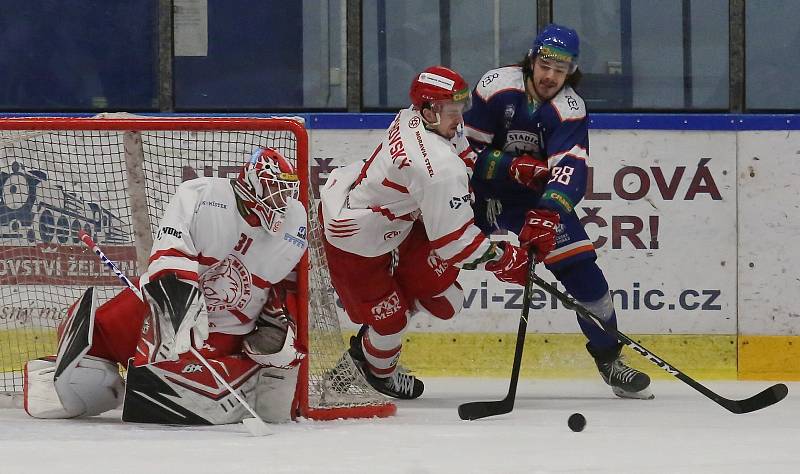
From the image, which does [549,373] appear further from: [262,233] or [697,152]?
[262,233]

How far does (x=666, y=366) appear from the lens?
4297 millimetres

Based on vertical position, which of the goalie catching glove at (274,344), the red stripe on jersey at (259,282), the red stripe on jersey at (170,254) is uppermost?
the red stripe on jersey at (170,254)

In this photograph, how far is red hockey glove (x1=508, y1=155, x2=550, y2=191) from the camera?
4562 millimetres

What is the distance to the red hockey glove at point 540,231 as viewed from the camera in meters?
4.36

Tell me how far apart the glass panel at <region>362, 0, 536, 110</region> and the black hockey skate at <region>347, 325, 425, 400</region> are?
128 cm

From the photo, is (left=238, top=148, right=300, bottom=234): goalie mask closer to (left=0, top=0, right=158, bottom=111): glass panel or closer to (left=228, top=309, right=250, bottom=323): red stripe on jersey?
(left=228, top=309, right=250, bottom=323): red stripe on jersey

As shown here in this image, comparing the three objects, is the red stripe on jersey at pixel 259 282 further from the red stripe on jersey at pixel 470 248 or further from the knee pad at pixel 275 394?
the red stripe on jersey at pixel 470 248

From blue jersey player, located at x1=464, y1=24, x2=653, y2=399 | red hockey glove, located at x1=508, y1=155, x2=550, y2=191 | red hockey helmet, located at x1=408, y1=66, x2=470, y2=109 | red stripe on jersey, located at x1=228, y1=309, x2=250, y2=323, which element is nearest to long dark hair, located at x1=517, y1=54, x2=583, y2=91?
blue jersey player, located at x1=464, y1=24, x2=653, y2=399

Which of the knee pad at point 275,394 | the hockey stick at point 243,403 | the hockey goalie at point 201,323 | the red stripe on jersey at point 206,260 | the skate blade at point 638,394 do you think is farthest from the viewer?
the skate blade at point 638,394

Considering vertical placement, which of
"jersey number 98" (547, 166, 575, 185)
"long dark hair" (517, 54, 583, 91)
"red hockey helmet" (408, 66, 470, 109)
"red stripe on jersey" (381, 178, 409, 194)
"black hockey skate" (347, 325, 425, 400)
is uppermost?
"long dark hair" (517, 54, 583, 91)

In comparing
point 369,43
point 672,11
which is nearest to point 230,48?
point 369,43

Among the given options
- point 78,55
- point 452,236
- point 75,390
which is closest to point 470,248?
point 452,236

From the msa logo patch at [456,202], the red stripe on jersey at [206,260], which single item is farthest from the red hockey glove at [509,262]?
the red stripe on jersey at [206,260]

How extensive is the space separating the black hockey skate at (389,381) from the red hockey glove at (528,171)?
66 cm
